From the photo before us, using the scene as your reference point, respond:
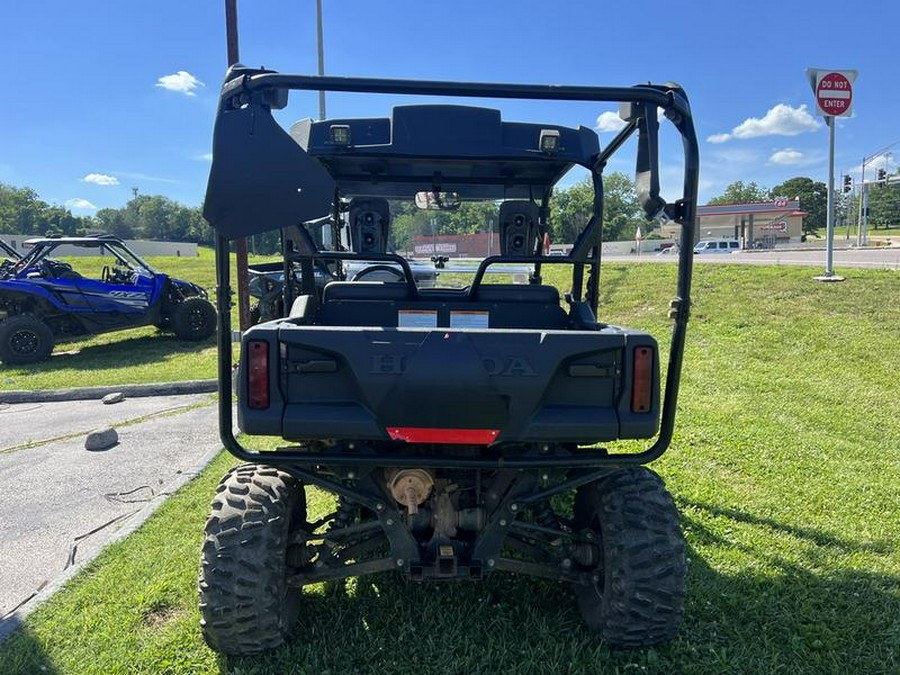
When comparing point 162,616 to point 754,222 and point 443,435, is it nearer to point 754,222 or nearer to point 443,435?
point 443,435

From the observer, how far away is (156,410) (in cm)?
728

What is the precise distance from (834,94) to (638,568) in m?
10.5

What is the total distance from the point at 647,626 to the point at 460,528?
0.88 meters

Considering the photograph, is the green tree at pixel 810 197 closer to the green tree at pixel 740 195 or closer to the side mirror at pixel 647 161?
the green tree at pixel 740 195

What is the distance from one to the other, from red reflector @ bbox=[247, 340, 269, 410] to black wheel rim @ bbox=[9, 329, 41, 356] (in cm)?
1035

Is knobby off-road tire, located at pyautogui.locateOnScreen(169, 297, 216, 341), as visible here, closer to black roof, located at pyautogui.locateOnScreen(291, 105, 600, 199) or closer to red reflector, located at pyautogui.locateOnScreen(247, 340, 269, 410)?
black roof, located at pyautogui.locateOnScreen(291, 105, 600, 199)

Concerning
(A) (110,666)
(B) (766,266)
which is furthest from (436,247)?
(B) (766,266)

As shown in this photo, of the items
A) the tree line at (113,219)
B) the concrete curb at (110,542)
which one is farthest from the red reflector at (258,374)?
the tree line at (113,219)

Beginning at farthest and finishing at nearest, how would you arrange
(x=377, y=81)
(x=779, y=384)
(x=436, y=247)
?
(x=779, y=384) < (x=436, y=247) < (x=377, y=81)

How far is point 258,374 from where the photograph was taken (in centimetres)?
234

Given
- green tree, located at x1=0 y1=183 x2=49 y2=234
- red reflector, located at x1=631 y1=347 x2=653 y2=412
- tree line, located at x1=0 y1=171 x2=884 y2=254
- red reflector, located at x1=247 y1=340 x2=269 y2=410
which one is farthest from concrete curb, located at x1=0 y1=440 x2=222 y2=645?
green tree, located at x1=0 y1=183 x2=49 y2=234

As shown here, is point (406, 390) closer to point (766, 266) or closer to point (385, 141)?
point (385, 141)

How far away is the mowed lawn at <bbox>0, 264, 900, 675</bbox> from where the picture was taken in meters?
2.65

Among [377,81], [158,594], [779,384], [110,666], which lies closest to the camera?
[377,81]
